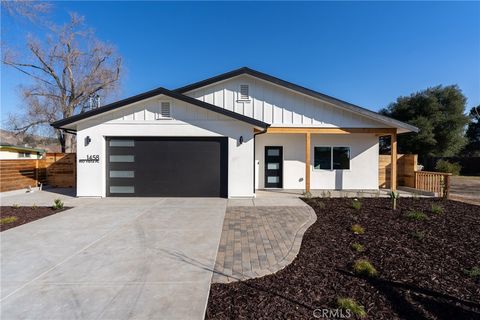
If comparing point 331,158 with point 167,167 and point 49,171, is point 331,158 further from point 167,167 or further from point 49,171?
point 49,171

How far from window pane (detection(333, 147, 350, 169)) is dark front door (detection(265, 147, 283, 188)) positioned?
8.67ft

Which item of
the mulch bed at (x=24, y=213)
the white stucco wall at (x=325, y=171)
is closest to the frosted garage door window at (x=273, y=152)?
the white stucco wall at (x=325, y=171)

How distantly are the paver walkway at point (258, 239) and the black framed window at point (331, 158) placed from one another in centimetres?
486

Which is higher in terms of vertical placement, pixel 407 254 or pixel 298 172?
pixel 298 172

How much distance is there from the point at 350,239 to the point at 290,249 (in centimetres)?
146

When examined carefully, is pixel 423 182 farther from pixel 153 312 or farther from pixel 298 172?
pixel 153 312

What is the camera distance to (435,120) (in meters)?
23.0

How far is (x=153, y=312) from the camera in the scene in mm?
2893

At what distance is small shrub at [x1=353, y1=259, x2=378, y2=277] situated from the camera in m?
3.73

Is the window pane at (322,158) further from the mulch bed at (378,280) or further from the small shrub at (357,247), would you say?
the small shrub at (357,247)

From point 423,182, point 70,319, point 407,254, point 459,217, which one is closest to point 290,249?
point 407,254

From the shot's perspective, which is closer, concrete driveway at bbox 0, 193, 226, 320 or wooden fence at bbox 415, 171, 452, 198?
concrete driveway at bbox 0, 193, 226, 320

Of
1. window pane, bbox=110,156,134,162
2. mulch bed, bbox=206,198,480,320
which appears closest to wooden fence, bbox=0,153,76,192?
window pane, bbox=110,156,134,162

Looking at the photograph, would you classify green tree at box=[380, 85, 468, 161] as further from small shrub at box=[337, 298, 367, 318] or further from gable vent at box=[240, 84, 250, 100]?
small shrub at box=[337, 298, 367, 318]
